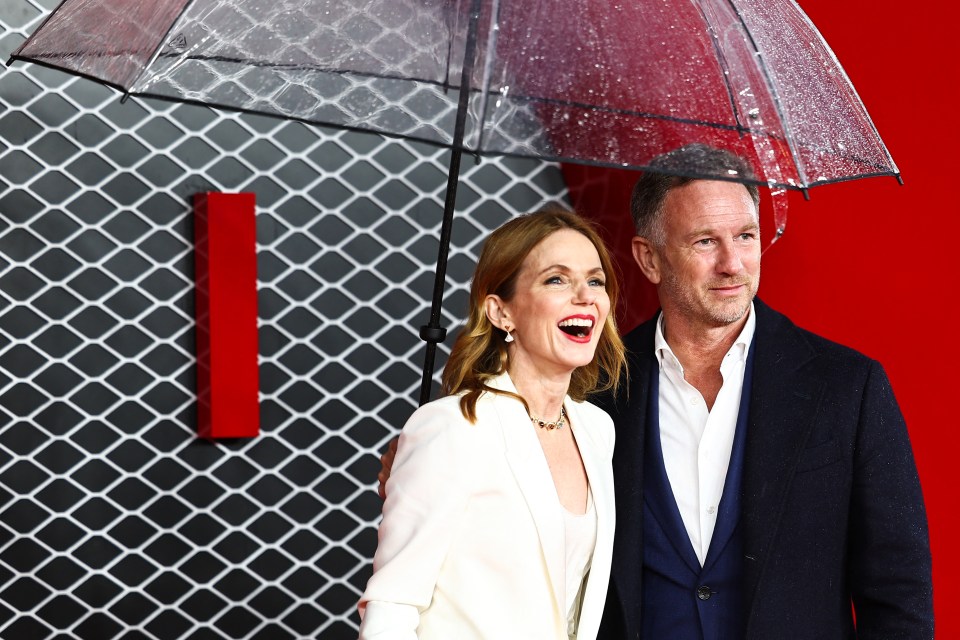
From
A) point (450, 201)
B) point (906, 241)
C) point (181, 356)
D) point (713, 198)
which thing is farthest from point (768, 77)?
point (181, 356)

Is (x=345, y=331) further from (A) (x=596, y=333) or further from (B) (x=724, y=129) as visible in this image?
(B) (x=724, y=129)

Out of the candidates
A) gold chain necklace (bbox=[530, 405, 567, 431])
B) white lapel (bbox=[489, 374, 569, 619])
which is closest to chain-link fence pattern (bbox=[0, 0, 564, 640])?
gold chain necklace (bbox=[530, 405, 567, 431])

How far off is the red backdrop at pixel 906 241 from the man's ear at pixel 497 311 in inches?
42.1

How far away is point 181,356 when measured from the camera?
331cm

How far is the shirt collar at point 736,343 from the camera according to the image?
1.89m

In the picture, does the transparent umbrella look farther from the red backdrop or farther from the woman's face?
the red backdrop

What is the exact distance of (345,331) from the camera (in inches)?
136

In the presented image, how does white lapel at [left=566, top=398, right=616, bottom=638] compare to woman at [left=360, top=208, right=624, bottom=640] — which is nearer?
woman at [left=360, top=208, right=624, bottom=640]

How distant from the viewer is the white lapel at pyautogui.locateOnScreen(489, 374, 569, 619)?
156cm

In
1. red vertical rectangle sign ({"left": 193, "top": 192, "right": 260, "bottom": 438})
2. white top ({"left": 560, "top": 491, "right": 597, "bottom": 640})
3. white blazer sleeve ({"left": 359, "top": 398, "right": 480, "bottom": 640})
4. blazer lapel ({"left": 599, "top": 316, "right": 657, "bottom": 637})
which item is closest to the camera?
white blazer sleeve ({"left": 359, "top": 398, "right": 480, "bottom": 640})

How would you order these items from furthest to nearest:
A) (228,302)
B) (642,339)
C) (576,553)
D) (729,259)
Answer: (228,302) < (642,339) < (729,259) < (576,553)

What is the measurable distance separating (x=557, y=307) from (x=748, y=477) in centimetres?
43

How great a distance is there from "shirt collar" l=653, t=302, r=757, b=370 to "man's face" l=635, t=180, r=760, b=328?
0.04 meters

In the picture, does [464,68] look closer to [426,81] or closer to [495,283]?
[426,81]
